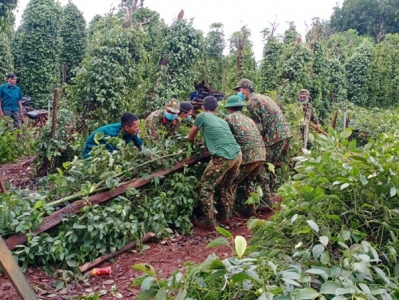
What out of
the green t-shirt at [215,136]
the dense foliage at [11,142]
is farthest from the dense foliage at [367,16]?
the green t-shirt at [215,136]

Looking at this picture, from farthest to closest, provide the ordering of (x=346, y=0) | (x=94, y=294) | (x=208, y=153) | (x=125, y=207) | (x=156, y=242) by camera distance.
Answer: (x=346, y=0), (x=208, y=153), (x=156, y=242), (x=125, y=207), (x=94, y=294)

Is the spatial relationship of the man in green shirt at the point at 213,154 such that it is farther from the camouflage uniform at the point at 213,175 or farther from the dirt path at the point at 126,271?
the dirt path at the point at 126,271

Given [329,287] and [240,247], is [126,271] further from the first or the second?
[329,287]

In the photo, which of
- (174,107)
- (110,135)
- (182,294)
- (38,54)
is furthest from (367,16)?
(182,294)

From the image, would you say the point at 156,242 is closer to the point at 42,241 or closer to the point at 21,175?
the point at 42,241

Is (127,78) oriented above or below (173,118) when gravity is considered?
above

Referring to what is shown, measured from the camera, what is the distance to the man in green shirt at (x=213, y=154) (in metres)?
5.07

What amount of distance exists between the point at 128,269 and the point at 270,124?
306 centimetres

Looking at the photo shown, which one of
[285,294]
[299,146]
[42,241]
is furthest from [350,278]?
[299,146]

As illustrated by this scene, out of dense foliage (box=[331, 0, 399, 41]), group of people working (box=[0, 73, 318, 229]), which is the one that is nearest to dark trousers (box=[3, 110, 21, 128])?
group of people working (box=[0, 73, 318, 229])

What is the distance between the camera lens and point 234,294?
173 centimetres

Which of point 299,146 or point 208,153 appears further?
point 299,146

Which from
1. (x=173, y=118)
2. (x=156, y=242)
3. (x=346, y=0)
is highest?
(x=346, y=0)

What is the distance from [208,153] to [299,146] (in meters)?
2.06
